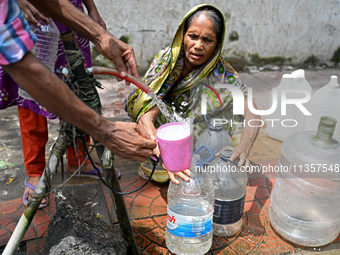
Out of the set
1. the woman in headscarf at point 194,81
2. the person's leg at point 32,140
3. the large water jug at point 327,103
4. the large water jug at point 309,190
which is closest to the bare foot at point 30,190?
the person's leg at point 32,140

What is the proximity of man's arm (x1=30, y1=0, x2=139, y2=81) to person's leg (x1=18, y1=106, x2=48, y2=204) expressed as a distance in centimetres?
90

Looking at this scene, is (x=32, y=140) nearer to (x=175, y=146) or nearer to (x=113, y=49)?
(x=113, y=49)

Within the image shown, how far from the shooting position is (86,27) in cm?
193

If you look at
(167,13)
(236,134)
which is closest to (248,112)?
(236,134)

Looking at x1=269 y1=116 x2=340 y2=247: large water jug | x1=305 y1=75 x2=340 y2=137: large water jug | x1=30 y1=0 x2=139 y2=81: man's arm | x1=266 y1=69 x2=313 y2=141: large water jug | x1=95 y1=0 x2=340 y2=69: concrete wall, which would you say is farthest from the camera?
x1=95 y1=0 x2=340 y2=69: concrete wall

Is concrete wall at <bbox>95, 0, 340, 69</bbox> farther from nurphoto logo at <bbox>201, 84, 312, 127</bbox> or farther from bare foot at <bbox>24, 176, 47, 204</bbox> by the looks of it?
bare foot at <bbox>24, 176, 47, 204</bbox>

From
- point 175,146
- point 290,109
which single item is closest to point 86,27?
point 175,146

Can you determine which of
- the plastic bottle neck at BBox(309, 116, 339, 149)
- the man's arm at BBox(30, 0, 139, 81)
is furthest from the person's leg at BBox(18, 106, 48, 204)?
the plastic bottle neck at BBox(309, 116, 339, 149)

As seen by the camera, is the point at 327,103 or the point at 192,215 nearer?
the point at 192,215

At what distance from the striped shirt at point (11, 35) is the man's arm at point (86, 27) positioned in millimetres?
654

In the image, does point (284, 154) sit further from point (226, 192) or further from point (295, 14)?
point (295, 14)

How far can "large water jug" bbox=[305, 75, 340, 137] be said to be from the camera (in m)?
3.07

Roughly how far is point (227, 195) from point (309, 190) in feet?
1.99

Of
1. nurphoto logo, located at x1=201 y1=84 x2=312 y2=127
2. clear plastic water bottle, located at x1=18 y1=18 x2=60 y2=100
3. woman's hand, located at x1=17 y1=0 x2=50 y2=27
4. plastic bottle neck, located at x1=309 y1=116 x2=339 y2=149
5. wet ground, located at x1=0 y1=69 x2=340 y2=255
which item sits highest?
woman's hand, located at x1=17 y1=0 x2=50 y2=27
